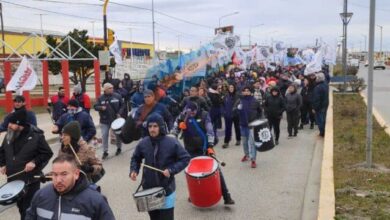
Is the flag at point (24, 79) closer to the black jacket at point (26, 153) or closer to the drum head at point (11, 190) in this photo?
the black jacket at point (26, 153)

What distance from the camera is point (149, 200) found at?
16.5 feet

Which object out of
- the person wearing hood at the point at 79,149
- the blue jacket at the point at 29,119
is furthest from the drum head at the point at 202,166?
the blue jacket at the point at 29,119

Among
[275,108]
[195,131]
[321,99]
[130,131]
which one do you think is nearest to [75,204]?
[195,131]

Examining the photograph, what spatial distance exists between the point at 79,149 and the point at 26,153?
1.95 feet

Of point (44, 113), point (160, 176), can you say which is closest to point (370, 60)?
point (160, 176)

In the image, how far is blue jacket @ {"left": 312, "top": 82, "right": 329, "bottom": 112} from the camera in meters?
14.0

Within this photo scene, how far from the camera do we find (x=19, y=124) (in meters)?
5.87

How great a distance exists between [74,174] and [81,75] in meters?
30.4

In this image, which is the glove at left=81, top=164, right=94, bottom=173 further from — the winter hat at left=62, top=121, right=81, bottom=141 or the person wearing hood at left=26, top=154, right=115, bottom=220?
the person wearing hood at left=26, top=154, right=115, bottom=220

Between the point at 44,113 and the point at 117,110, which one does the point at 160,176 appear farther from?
the point at 44,113

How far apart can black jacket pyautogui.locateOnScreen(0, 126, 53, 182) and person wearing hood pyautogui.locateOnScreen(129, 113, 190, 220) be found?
49.0 inches

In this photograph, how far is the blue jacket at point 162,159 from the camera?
17.6ft

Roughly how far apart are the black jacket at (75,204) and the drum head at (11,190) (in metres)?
1.90

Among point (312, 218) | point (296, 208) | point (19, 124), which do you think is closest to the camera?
point (19, 124)
